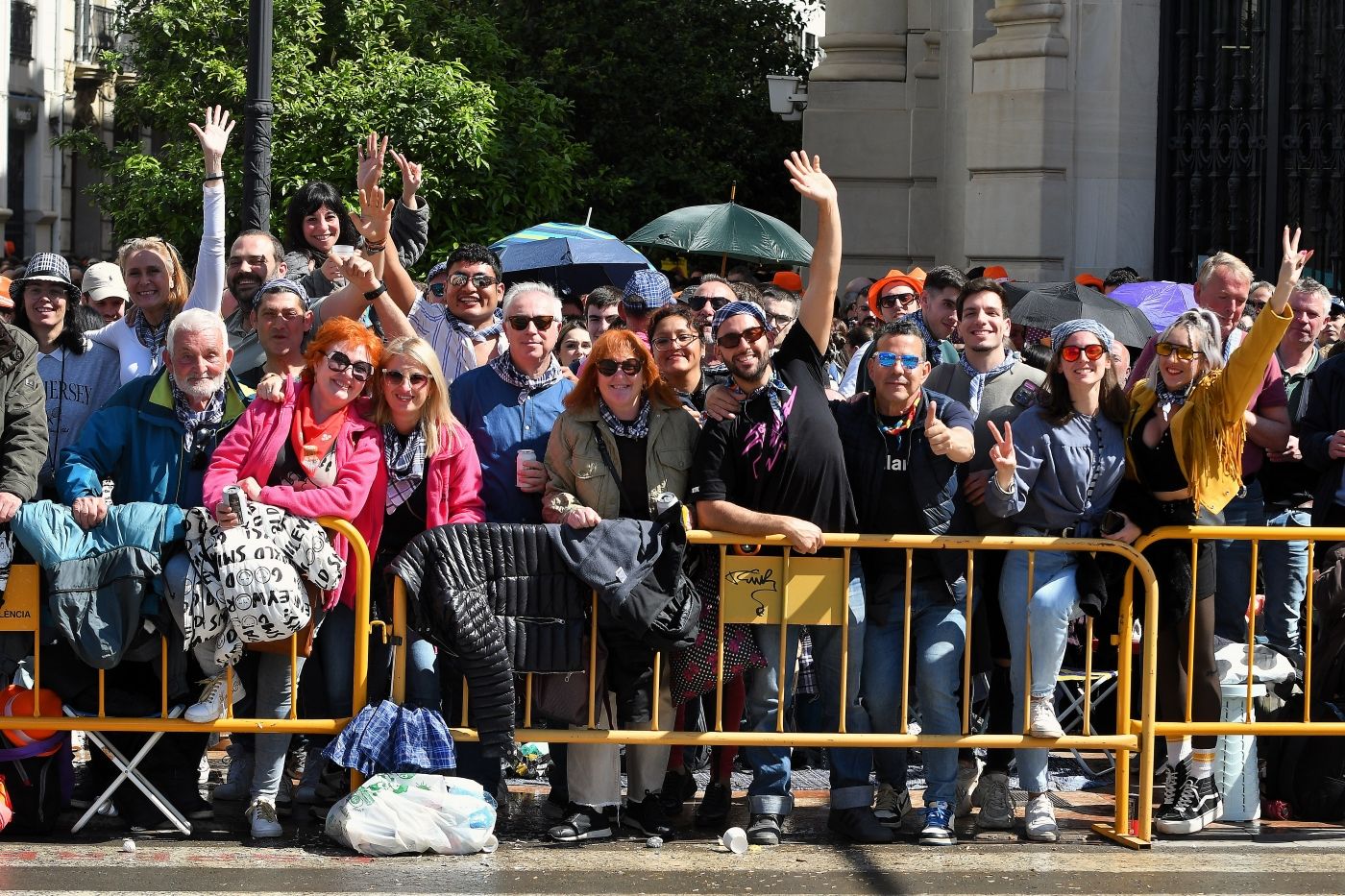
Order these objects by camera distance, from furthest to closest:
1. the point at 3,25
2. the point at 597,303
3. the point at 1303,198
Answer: the point at 3,25, the point at 1303,198, the point at 597,303

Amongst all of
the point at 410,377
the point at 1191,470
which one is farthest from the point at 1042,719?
the point at 410,377

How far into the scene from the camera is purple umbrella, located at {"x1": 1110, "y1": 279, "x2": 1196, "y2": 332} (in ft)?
37.5

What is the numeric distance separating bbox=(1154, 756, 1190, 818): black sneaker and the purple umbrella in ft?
12.6

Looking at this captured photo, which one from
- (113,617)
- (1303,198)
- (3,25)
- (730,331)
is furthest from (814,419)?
(3,25)

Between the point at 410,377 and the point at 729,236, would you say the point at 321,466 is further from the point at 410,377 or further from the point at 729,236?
the point at 729,236

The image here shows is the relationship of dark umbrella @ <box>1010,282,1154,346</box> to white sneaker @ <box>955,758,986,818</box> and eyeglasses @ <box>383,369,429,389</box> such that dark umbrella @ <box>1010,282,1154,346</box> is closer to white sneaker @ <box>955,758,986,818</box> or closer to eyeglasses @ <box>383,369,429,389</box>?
white sneaker @ <box>955,758,986,818</box>

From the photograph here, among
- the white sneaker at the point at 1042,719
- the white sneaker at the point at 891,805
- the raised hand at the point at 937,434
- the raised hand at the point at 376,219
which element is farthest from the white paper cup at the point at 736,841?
the raised hand at the point at 376,219

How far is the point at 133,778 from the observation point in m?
7.38

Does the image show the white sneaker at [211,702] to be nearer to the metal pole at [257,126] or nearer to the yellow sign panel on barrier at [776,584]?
the yellow sign panel on barrier at [776,584]

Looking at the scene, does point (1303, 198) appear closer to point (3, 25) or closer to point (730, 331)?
point (730, 331)

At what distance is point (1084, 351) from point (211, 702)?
138 inches

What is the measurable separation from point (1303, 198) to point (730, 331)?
8.63 metres

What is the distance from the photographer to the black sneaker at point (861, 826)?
24.7 ft

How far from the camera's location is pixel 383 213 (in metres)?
8.52
